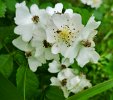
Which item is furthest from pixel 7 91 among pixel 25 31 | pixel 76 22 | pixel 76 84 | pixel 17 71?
pixel 76 84

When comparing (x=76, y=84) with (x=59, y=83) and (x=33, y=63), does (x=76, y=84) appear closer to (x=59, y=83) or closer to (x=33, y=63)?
(x=59, y=83)

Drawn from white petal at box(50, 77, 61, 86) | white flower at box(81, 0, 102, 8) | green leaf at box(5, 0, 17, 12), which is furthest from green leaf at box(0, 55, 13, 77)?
white flower at box(81, 0, 102, 8)

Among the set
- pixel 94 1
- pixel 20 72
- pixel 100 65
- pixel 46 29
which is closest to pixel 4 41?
pixel 20 72

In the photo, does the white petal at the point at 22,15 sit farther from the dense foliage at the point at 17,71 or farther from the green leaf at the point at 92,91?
the green leaf at the point at 92,91

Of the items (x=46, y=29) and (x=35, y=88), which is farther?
(x=35, y=88)

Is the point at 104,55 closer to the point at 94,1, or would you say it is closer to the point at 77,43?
the point at 94,1

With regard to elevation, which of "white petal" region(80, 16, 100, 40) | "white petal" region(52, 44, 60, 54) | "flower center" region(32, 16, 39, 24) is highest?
"white petal" region(80, 16, 100, 40)

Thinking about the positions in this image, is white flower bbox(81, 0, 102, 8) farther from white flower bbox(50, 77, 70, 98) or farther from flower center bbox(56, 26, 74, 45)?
flower center bbox(56, 26, 74, 45)
